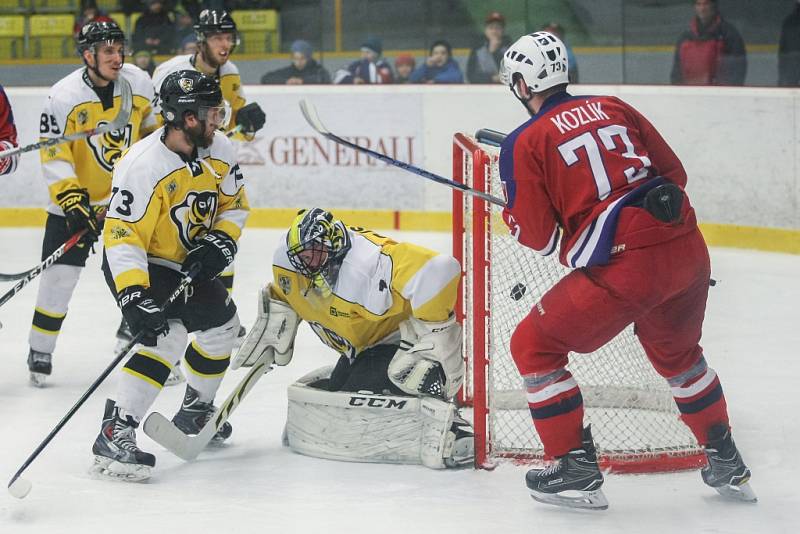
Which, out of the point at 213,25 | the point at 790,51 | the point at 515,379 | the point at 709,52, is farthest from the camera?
the point at 709,52

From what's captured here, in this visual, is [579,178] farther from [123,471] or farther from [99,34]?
[99,34]

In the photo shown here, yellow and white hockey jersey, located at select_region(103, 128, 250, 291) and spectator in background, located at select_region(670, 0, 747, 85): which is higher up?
spectator in background, located at select_region(670, 0, 747, 85)

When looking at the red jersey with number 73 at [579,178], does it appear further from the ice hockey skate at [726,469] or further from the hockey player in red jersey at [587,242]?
the ice hockey skate at [726,469]

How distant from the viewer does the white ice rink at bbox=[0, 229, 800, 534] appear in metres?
3.11

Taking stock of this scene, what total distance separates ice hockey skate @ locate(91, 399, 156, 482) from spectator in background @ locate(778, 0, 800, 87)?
14.0ft

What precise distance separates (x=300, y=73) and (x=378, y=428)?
15.2 feet

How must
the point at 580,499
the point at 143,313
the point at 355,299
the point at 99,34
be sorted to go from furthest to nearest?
the point at 99,34 < the point at 355,299 < the point at 143,313 < the point at 580,499

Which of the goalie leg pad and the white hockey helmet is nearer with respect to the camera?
the white hockey helmet

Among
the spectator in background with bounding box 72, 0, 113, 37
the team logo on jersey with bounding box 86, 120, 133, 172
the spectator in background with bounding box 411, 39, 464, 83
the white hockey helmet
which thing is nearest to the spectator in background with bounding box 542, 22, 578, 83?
the spectator in background with bounding box 411, 39, 464, 83

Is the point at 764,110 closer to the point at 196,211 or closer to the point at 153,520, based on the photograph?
the point at 196,211

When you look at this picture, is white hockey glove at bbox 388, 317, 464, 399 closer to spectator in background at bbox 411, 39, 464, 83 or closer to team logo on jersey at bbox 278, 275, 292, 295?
team logo on jersey at bbox 278, 275, 292, 295

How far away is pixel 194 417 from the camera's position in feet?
12.3

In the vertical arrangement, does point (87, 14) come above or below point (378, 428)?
above

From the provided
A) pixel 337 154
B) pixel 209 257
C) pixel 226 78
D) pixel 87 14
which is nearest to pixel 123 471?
pixel 209 257
